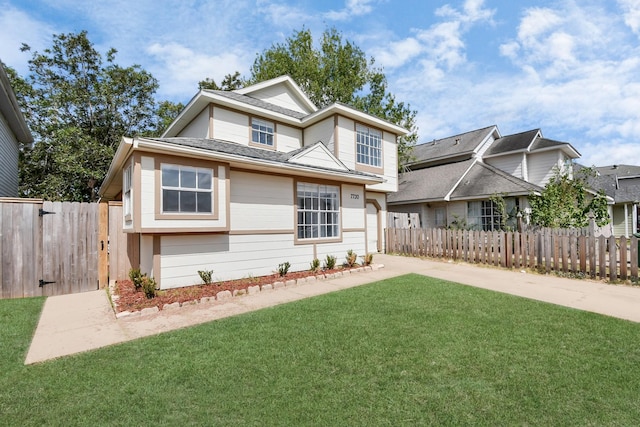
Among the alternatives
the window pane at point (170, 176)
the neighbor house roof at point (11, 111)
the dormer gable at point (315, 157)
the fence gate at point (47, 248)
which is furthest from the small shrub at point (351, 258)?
the neighbor house roof at point (11, 111)

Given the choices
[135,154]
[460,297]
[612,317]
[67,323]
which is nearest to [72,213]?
[135,154]

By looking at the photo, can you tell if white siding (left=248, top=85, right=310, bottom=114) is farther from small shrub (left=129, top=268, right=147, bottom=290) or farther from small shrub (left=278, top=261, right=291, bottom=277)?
small shrub (left=129, top=268, right=147, bottom=290)

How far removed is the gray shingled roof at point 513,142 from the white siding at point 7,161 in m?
26.8

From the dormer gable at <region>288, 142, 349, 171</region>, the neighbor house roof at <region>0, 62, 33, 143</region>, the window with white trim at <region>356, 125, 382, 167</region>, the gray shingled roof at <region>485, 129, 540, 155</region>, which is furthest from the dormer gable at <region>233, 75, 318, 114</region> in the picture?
the gray shingled roof at <region>485, 129, 540, 155</region>

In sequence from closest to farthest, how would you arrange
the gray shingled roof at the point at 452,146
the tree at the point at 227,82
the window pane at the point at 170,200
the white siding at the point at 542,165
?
1. the window pane at the point at 170,200
2. the white siding at the point at 542,165
3. the gray shingled roof at the point at 452,146
4. the tree at the point at 227,82

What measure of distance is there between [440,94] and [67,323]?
1807 cm

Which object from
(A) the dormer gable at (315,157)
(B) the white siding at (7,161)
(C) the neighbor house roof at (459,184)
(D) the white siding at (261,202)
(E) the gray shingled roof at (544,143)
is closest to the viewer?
(D) the white siding at (261,202)

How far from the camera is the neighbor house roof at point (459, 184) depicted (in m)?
15.6

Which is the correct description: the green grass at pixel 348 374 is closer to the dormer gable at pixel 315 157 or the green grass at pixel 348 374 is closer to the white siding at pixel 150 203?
the white siding at pixel 150 203

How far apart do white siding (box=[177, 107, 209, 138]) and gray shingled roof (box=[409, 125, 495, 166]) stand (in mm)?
17988

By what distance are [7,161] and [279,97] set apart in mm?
11977

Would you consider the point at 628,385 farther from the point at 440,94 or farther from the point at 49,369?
the point at 440,94

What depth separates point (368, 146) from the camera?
14.7 m

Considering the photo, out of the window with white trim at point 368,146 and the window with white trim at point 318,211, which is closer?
the window with white trim at point 318,211
